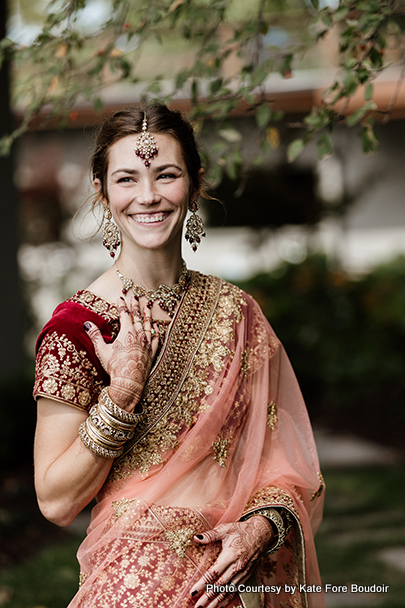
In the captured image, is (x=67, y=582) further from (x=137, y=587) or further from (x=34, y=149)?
(x=34, y=149)

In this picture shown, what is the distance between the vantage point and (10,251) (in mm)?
6227

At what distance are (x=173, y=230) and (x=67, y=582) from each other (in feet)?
9.99

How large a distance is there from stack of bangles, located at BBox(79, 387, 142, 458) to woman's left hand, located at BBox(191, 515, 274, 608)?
369mm

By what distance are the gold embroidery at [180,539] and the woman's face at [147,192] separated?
77cm

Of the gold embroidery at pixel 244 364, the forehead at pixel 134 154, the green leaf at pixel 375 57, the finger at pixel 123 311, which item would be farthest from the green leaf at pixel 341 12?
the finger at pixel 123 311

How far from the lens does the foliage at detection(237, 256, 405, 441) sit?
7.49 m

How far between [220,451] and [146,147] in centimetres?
88

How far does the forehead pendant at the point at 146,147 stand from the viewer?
1.78 metres

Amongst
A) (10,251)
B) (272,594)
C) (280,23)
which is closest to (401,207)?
(280,23)

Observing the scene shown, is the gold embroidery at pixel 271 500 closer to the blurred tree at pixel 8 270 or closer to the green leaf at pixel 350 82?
the green leaf at pixel 350 82

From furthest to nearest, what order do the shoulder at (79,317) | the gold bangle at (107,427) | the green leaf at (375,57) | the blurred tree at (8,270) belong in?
the blurred tree at (8,270)
the green leaf at (375,57)
the shoulder at (79,317)
the gold bangle at (107,427)

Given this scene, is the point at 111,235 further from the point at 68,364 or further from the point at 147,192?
the point at 68,364

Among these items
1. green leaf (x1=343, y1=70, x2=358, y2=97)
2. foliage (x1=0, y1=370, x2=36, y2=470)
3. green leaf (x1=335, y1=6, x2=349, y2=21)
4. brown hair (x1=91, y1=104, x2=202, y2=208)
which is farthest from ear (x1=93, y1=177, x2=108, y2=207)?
foliage (x1=0, y1=370, x2=36, y2=470)

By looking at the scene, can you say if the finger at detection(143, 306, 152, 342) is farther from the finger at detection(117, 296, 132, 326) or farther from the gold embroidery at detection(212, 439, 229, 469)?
the gold embroidery at detection(212, 439, 229, 469)
